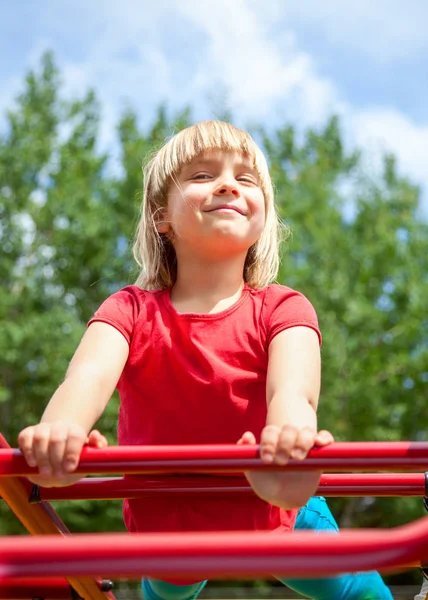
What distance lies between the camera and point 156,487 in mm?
1618

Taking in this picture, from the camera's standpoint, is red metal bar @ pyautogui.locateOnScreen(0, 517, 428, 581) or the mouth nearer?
red metal bar @ pyautogui.locateOnScreen(0, 517, 428, 581)

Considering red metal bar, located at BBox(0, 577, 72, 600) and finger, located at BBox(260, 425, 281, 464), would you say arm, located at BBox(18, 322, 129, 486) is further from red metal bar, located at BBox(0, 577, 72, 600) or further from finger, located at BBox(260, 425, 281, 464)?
red metal bar, located at BBox(0, 577, 72, 600)

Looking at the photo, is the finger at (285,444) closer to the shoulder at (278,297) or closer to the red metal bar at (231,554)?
the red metal bar at (231,554)

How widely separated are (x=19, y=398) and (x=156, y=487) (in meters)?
13.4

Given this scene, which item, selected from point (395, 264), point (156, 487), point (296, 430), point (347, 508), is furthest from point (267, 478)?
point (395, 264)

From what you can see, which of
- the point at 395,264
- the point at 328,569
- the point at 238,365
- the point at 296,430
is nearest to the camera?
the point at 328,569

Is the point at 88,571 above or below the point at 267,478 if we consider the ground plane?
below

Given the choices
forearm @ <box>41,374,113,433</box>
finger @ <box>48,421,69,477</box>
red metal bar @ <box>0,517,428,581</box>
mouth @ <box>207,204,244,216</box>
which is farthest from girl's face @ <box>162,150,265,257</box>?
red metal bar @ <box>0,517,428,581</box>

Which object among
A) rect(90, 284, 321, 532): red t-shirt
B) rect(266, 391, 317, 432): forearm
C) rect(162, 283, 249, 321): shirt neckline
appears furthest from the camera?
rect(162, 283, 249, 321): shirt neckline

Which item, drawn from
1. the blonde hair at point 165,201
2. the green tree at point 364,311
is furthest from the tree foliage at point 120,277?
the blonde hair at point 165,201

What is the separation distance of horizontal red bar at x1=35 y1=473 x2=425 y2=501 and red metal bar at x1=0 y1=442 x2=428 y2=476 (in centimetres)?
36

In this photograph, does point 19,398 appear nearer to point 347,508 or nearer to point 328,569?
point 347,508

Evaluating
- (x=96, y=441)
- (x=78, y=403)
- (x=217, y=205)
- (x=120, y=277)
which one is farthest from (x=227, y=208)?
(x=120, y=277)

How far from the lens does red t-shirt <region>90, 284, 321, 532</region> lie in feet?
6.13
